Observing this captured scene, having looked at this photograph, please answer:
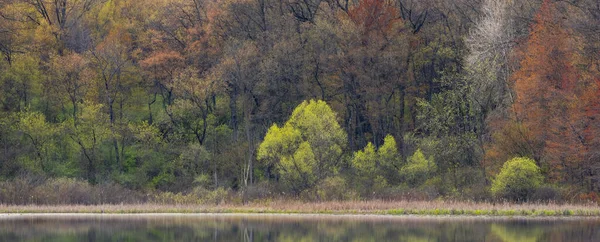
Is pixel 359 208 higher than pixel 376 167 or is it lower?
lower

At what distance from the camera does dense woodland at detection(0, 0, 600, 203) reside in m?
55.2

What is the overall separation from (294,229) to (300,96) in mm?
30790

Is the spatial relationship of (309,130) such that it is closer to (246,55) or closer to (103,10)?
(246,55)

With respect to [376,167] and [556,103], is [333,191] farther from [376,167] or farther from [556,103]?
[556,103]

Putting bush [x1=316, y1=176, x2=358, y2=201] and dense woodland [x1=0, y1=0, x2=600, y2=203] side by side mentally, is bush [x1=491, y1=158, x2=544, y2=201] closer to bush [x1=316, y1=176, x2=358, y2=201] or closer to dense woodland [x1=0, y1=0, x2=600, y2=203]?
dense woodland [x1=0, y1=0, x2=600, y2=203]

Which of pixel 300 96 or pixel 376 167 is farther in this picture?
pixel 300 96

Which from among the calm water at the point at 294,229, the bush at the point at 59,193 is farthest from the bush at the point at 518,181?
the bush at the point at 59,193

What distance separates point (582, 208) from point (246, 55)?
28.9 metres

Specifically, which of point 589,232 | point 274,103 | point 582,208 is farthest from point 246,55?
point 589,232

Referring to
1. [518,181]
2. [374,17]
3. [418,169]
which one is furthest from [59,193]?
[518,181]

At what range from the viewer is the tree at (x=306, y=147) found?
188ft

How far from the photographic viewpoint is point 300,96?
2729 inches

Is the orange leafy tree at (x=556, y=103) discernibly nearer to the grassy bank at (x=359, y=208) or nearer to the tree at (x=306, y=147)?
the grassy bank at (x=359, y=208)

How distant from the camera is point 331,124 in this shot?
191ft
